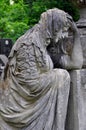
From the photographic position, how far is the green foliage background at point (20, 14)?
64.8 feet

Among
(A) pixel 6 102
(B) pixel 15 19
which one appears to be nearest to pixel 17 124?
(A) pixel 6 102

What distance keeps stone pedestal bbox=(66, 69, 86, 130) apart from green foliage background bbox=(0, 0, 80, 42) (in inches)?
505

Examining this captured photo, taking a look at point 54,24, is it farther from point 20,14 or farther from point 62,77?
point 20,14

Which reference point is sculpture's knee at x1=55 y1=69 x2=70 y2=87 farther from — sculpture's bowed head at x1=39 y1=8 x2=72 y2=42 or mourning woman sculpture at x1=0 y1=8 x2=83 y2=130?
sculpture's bowed head at x1=39 y1=8 x2=72 y2=42

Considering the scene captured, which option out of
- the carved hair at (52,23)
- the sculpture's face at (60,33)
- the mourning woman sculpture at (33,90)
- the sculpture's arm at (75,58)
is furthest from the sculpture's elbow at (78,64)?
the carved hair at (52,23)

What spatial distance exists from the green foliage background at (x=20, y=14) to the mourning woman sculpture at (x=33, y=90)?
1309 cm

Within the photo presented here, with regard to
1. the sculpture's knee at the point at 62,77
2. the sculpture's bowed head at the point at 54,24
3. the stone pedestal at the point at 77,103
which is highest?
the sculpture's bowed head at the point at 54,24

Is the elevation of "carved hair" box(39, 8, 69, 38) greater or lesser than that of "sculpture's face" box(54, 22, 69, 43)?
greater

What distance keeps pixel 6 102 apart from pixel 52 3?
15.4 m

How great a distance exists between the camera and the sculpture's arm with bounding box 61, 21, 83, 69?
20.0 ft

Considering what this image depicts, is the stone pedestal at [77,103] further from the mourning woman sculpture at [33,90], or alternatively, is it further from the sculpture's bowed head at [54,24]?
the sculpture's bowed head at [54,24]

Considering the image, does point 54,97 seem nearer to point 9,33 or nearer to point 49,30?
→ point 49,30

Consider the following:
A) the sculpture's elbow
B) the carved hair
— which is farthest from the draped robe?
the sculpture's elbow

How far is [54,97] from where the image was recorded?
19.0 ft
